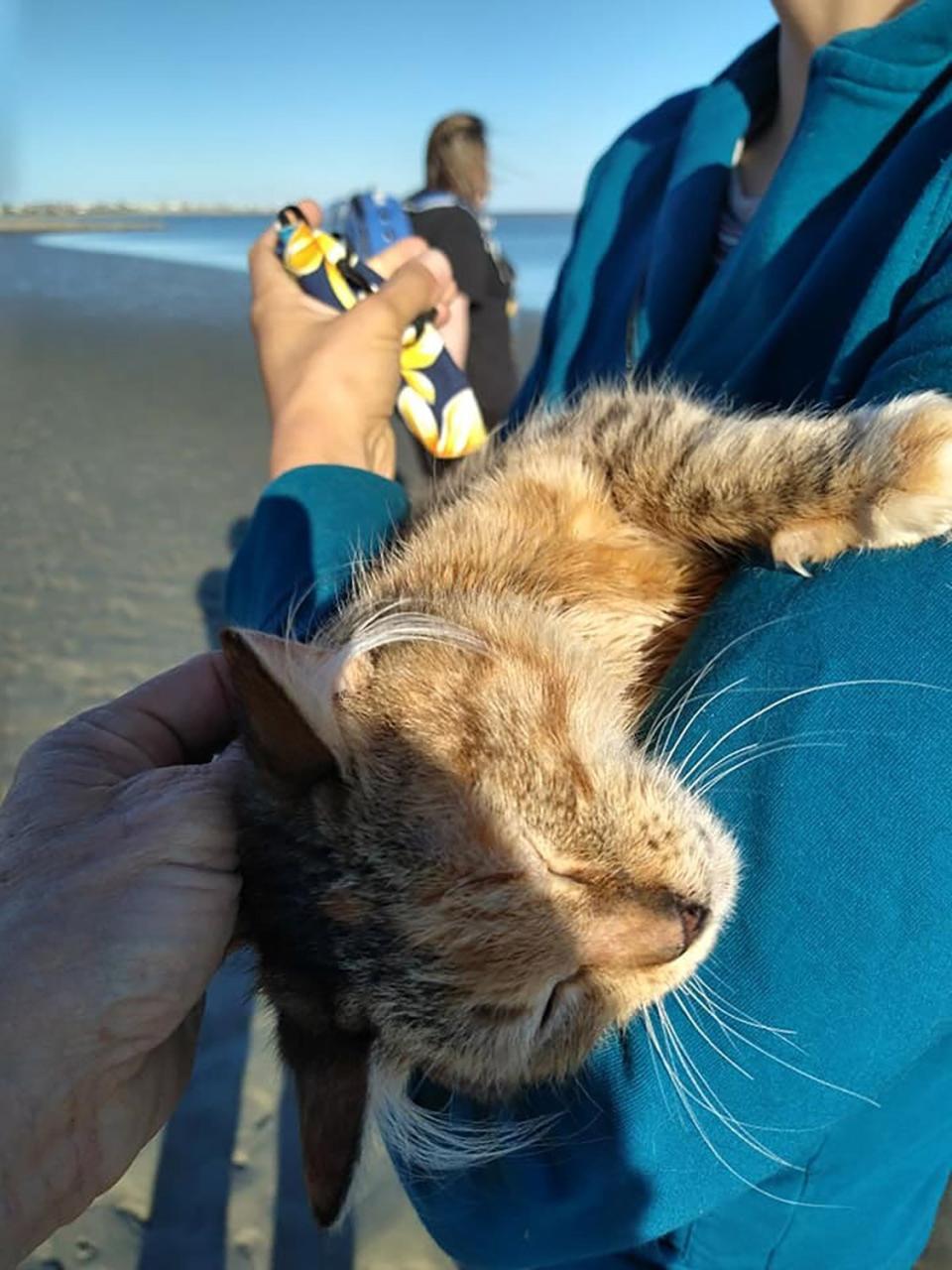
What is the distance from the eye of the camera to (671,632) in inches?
83.2

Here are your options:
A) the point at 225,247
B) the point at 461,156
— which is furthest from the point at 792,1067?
the point at 225,247

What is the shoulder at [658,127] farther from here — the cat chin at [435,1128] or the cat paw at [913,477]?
the cat chin at [435,1128]

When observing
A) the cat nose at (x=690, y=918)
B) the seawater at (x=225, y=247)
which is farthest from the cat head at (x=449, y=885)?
the seawater at (x=225, y=247)

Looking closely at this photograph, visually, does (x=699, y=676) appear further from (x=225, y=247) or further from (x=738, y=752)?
(x=225, y=247)

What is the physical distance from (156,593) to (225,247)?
43567 mm

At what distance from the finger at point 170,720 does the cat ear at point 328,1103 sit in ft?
1.85

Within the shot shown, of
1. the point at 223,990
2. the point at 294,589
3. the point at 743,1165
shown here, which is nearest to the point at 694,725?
the point at 743,1165

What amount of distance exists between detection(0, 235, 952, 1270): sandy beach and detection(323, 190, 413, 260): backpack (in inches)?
122

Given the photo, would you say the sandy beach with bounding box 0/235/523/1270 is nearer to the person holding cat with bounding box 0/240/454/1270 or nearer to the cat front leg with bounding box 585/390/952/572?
the person holding cat with bounding box 0/240/454/1270

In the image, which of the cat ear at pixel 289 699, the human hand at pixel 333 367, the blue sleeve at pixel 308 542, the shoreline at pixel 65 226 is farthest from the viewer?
the shoreline at pixel 65 226

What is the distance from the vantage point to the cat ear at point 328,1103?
163 cm

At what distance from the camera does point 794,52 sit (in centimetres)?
247

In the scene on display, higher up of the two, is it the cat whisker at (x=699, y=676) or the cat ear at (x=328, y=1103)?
the cat whisker at (x=699, y=676)

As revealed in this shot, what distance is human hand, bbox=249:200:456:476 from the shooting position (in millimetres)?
2777
